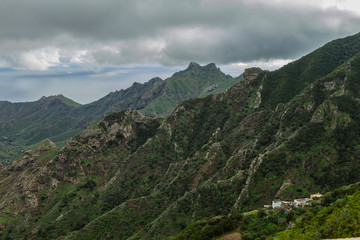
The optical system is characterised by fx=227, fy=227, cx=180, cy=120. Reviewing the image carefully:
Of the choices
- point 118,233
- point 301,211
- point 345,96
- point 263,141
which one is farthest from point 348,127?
point 118,233

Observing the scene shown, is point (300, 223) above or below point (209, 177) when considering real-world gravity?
above

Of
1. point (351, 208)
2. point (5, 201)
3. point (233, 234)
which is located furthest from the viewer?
point (5, 201)

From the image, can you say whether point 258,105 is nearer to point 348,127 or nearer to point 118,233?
point 348,127

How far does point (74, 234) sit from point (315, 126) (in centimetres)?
14896

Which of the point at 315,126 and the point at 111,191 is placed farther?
the point at 111,191

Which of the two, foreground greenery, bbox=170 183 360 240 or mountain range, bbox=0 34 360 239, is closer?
foreground greenery, bbox=170 183 360 240

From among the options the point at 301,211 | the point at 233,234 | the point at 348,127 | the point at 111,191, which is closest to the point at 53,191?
the point at 111,191

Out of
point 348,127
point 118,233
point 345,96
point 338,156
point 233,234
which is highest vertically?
point 345,96

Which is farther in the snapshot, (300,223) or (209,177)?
(209,177)

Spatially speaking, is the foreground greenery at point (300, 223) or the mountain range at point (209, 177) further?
the mountain range at point (209, 177)

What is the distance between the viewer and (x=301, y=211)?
71.4m

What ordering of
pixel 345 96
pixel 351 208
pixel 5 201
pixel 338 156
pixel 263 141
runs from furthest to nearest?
pixel 5 201 < pixel 263 141 < pixel 345 96 < pixel 338 156 < pixel 351 208

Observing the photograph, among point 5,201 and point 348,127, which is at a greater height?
point 348,127

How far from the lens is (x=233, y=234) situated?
228ft
